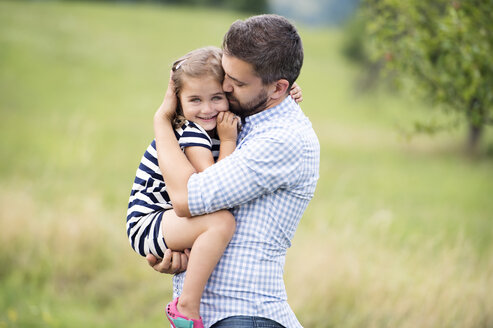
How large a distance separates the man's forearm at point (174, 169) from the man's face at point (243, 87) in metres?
0.33

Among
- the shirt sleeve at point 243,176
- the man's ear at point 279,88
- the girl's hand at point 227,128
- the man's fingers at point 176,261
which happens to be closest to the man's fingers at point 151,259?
the man's fingers at point 176,261

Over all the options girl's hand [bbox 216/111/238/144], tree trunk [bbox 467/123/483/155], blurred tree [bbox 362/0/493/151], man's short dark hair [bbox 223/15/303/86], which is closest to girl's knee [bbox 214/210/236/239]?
girl's hand [bbox 216/111/238/144]

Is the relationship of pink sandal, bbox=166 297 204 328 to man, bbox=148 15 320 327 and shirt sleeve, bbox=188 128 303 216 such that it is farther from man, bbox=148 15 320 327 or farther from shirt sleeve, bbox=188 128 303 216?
shirt sleeve, bbox=188 128 303 216

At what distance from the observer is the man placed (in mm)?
2160

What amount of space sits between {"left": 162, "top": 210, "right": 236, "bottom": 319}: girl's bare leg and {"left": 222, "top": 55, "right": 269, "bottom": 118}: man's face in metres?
0.51

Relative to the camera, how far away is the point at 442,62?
494cm

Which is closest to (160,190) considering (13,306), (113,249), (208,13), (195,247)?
(195,247)

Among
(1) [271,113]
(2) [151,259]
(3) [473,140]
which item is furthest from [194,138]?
(3) [473,140]

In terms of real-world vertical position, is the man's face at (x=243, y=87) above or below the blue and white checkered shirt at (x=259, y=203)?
above

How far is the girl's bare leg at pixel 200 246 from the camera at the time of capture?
7.20 feet

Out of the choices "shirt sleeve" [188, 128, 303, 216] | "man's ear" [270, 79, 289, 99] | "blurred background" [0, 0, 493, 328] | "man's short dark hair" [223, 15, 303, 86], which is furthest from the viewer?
"blurred background" [0, 0, 493, 328]

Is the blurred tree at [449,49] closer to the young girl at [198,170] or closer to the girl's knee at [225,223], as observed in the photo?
the young girl at [198,170]

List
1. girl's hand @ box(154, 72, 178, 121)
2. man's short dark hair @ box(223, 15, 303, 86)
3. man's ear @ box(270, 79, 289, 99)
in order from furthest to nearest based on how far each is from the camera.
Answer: girl's hand @ box(154, 72, 178, 121) < man's ear @ box(270, 79, 289, 99) < man's short dark hair @ box(223, 15, 303, 86)

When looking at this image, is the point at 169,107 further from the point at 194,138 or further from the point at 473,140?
the point at 473,140
